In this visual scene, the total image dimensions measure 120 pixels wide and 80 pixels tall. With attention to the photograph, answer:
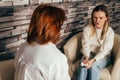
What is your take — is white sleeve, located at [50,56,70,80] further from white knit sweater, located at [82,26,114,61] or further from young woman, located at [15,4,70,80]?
white knit sweater, located at [82,26,114,61]

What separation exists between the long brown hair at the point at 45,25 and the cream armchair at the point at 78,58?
1.14m

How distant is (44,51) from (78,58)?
1.41 meters

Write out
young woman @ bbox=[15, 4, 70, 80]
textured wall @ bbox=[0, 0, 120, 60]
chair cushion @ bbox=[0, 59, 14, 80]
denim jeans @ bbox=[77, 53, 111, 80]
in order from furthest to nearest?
denim jeans @ bbox=[77, 53, 111, 80] < textured wall @ bbox=[0, 0, 120, 60] < chair cushion @ bbox=[0, 59, 14, 80] < young woman @ bbox=[15, 4, 70, 80]

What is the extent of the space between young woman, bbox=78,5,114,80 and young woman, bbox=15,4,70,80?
3.16ft

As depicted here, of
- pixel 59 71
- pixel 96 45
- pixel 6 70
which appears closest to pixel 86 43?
pixel 96 45

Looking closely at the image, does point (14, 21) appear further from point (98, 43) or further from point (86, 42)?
point (98, 43)

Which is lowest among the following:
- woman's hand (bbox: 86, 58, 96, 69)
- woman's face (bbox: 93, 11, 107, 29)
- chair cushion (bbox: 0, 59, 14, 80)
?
woman's hand (bbox: 86, 58, 96, 69)

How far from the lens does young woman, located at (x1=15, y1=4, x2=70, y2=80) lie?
1322 mm

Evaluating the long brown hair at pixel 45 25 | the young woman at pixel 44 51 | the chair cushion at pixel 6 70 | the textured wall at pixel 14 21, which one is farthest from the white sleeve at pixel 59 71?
the textured wall at pixel 14 21

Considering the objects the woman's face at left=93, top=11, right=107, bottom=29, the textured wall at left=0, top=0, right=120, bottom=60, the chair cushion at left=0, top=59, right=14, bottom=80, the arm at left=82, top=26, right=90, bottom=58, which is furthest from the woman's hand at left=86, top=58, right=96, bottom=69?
the chair cushion at left=0, top=59, right=14, bottom=80

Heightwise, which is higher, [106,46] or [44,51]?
[44,51]

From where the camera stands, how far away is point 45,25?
1.34m

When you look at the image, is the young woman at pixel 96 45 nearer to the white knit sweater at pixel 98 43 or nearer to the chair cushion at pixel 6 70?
the white knit sweater at pixel 98 43

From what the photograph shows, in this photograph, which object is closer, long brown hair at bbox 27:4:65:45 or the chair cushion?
long brown hair at bbox 27:4:65:45
